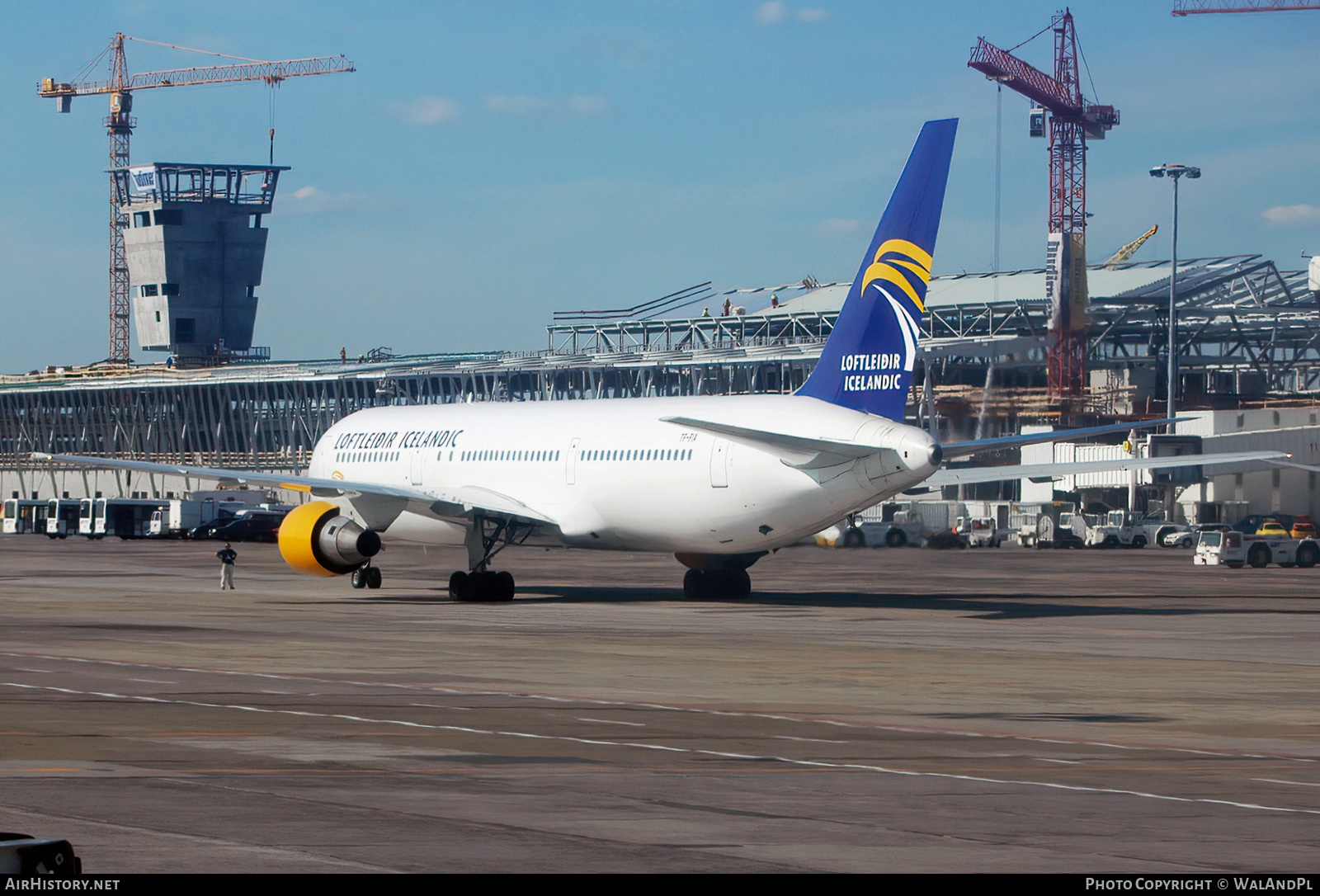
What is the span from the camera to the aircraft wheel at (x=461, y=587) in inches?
1608

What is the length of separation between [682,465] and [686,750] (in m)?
22.5

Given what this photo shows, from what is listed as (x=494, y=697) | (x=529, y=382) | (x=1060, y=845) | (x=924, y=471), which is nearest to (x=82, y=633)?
(x=494, y=697)

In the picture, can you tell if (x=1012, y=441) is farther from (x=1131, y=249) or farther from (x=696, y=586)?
(x=1131, y=249)

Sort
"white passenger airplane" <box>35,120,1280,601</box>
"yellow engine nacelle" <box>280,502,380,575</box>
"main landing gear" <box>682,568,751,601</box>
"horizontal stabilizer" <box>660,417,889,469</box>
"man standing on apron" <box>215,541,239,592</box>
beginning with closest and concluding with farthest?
"horizontal stabilizer" <box>660,417,889,469</box>, "white passenger airplane" <box>35,120,1280,601</box>, "yellow engine nacelle" <box>280,502,380,575</box>, "main landing gear" <box>682,568,751,601</box>, "man standing on apron" <box>215,541,239,592</box>

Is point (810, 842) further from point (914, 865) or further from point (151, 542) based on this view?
point (151, 542)

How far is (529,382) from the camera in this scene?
13738 cm

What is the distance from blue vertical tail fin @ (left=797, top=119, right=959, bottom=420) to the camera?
1379 inches

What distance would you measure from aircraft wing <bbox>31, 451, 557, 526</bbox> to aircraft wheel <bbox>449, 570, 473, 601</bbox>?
1.43 metres

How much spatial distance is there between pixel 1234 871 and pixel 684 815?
12.2ft

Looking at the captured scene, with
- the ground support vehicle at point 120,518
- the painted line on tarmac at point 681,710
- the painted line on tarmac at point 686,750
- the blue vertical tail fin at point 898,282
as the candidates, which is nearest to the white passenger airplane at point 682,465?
the blue vertical tail fin at point 898,282

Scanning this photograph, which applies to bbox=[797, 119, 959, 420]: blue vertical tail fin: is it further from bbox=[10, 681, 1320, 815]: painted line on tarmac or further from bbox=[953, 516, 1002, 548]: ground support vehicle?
bbox=[953, 516, 1002, 548]: ground support vehicle

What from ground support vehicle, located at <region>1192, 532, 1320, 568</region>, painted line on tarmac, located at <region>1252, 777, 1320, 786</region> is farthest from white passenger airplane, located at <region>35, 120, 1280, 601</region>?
ground support vehicle, located at <region>1192, 532, 1320, 568</region>

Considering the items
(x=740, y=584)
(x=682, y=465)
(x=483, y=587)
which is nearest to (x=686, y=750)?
(x=682, y=465)

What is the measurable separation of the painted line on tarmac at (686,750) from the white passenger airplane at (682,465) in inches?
626
